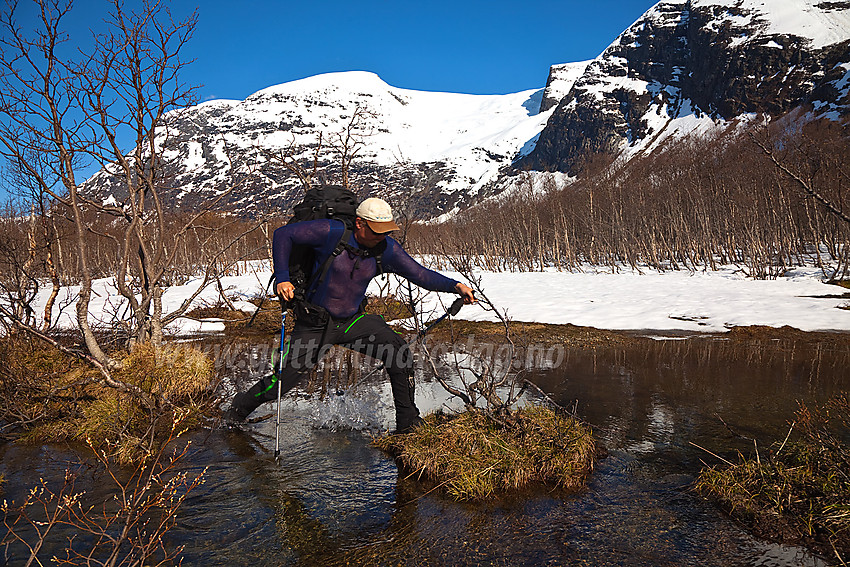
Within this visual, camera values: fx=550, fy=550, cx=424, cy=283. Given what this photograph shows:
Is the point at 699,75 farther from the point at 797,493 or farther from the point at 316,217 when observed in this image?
the point at 797,493

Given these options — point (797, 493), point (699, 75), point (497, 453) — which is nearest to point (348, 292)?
point (497, 453)

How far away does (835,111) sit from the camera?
252 ft

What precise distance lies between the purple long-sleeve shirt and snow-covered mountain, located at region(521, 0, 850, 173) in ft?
300

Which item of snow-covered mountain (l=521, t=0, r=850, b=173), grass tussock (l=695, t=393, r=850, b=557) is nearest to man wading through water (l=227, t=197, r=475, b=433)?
grass tussock (l=695, t=393, r=850, b=557)

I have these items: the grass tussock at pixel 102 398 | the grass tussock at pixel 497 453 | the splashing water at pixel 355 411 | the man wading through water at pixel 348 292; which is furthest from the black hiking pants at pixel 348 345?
the grass tussock at pixel 102 398

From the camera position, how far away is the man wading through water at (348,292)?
5270 millimetres

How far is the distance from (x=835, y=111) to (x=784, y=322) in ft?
272

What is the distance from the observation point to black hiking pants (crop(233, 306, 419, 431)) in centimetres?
558

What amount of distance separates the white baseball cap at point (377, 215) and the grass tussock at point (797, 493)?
11.5ft

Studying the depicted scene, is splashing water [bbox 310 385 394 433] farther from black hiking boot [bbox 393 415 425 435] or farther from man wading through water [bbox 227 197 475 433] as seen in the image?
man wading through water [bbox 227 197 475 433]

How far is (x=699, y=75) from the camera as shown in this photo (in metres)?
127

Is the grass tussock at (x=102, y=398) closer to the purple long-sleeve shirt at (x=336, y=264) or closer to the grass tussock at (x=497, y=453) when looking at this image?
the purple long-sleeve shirt at (x=336, y=264)

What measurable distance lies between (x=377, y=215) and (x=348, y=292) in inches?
35.6

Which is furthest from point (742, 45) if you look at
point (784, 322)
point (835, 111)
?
point (784, 322)
